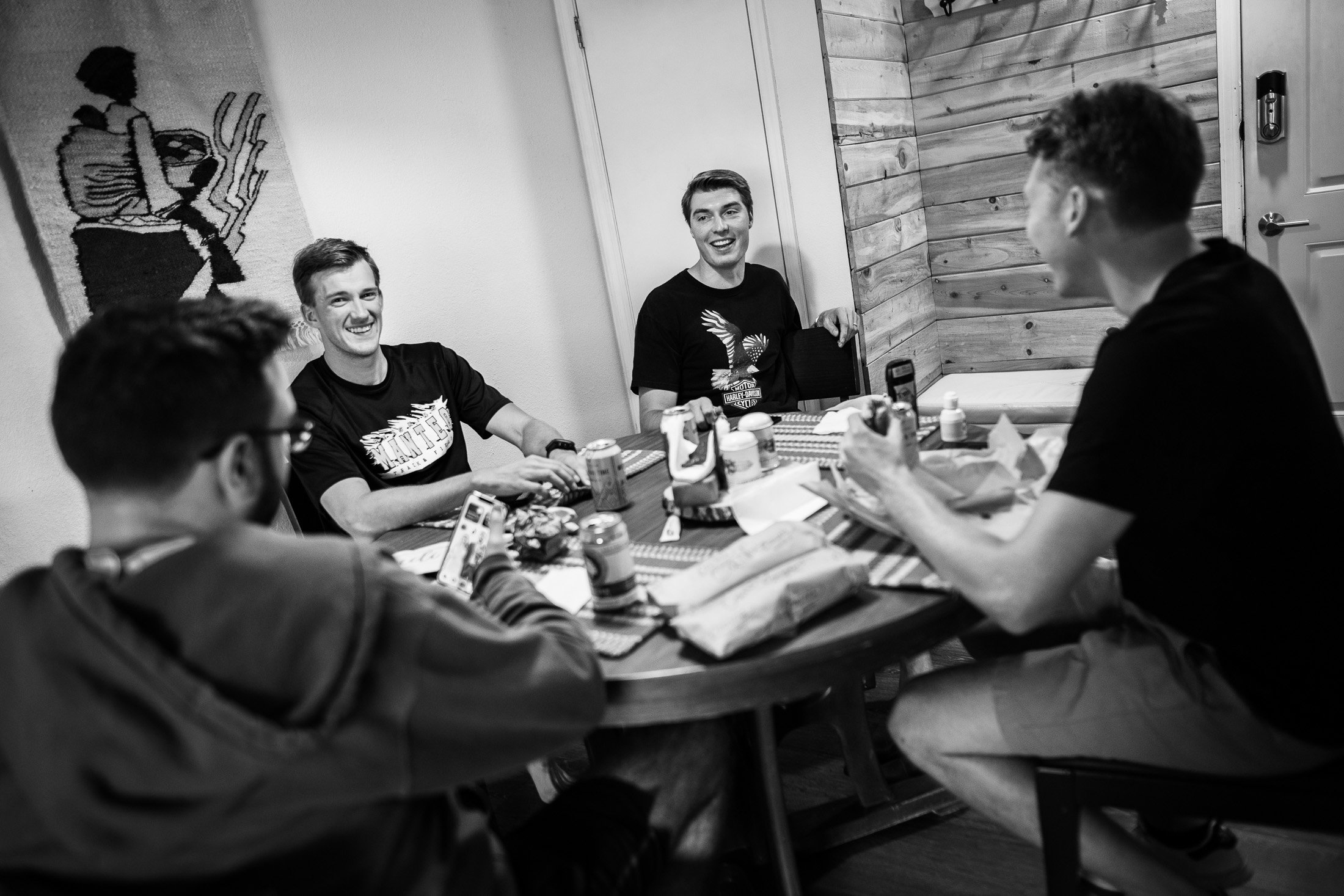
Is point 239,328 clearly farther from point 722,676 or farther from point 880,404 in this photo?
point 880,404

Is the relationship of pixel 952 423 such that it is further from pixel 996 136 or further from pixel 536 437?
pixel 996 136

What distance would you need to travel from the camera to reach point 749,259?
323 cm

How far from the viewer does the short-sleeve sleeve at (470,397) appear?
2609 millimetres

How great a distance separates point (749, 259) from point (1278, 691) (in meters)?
2.36

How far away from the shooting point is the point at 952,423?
1.89 metres

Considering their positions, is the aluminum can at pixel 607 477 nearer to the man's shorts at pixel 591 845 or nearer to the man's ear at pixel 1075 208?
the man's shorts at pixel 591 845

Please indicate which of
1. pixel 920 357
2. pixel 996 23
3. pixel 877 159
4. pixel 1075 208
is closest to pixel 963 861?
pixel 1075 208

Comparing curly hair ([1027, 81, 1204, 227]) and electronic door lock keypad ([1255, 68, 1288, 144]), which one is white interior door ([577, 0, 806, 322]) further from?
curly hair ([1027, 81, 1204, 227])

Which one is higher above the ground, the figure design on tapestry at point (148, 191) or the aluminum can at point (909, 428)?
the figure design on tapestry at point (148, 191)

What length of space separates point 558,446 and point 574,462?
285 mm

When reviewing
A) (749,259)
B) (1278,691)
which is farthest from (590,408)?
(1278,691)

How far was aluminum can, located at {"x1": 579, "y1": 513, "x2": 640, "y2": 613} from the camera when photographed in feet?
4.42

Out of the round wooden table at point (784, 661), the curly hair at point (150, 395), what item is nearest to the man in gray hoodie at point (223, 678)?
the curly hair at point (150, 395)

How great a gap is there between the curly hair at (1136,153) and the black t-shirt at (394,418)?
5.58 ft
